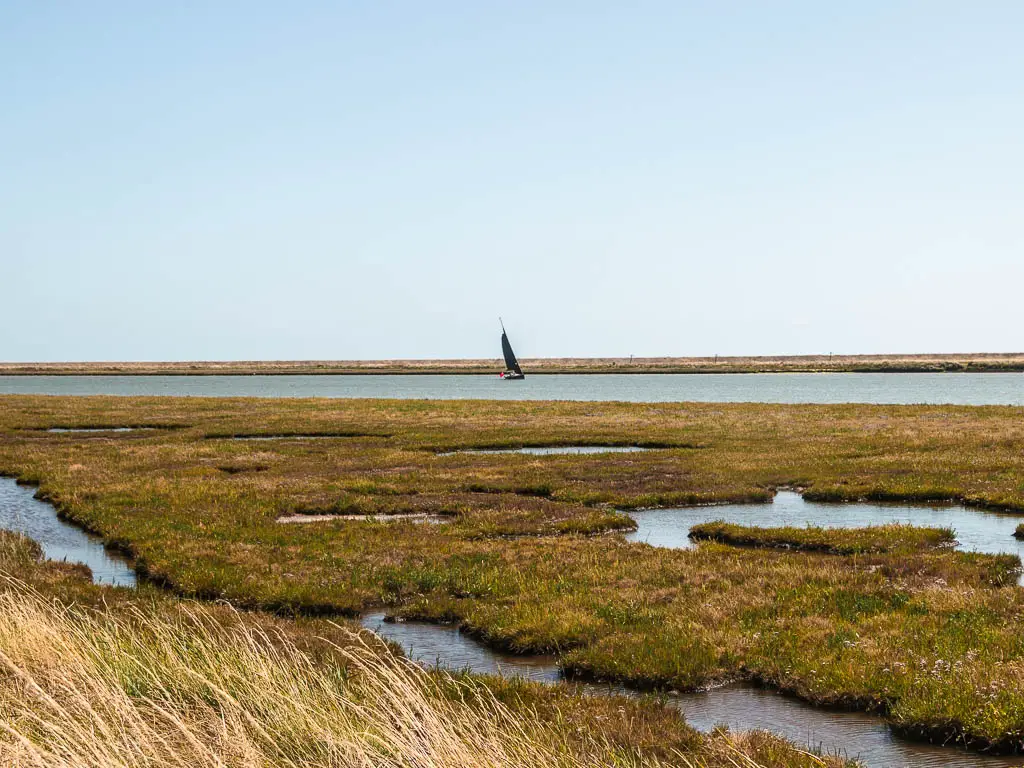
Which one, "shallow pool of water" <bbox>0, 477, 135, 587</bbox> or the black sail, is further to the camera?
the black sail

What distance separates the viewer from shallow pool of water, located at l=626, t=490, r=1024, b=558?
2472cm

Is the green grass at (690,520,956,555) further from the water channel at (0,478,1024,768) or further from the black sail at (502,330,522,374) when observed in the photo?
the black sail at (502,330,522,374)

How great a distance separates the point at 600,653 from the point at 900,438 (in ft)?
122

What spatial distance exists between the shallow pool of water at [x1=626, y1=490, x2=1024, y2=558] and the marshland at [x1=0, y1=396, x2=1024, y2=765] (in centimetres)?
39

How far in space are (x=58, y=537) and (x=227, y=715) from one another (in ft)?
62.7

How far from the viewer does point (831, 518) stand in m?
28.0

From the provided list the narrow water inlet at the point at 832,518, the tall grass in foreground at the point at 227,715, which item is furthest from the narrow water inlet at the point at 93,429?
the tall grass in foreground at the point at 227,715

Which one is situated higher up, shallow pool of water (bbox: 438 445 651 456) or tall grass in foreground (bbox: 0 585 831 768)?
tall grass in foreground (bbox: 0 585 831 768)

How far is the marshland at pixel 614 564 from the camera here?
12.9 m

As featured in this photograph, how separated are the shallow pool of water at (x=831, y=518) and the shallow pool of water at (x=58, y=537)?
12.5 m

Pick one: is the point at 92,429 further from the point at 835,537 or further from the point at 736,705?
the point at 736,705

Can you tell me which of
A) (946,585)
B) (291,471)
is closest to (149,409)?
(291,471)

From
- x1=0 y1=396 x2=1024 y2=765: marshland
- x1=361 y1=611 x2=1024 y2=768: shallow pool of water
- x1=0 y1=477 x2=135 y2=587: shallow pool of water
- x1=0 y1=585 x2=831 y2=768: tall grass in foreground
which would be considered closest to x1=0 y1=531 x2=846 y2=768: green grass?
x1=0 y1=585 x2=831 y2=768: tall grass in foreground

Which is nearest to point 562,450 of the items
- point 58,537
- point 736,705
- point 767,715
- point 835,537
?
point 835,537
